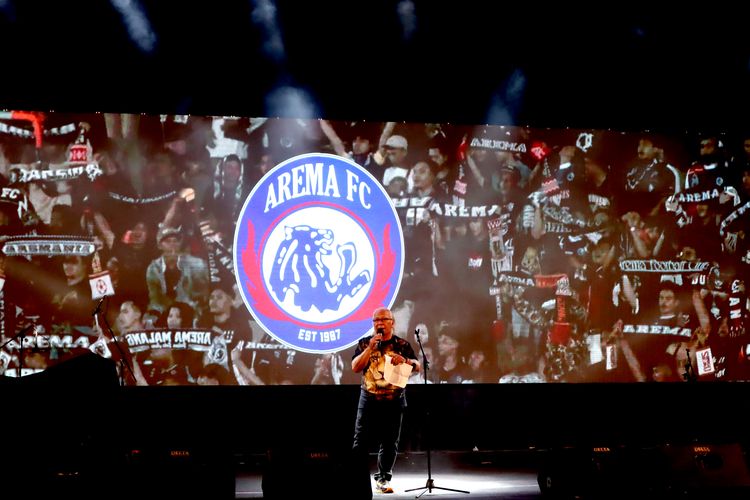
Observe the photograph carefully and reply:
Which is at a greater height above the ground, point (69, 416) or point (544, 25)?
point (544, 25)

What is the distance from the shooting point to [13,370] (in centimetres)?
655

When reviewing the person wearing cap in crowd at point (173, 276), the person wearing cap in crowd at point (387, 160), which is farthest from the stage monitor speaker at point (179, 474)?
the person wearing cap in crowd at point (387, 160)

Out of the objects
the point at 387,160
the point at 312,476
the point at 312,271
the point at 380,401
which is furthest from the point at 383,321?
the point at 387,160

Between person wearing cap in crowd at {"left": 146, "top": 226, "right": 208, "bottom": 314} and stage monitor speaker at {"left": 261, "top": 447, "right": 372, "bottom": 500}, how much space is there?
9.25 feet

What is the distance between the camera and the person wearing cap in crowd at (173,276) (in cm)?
680

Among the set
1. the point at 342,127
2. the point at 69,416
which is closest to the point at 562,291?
the point at 342,127

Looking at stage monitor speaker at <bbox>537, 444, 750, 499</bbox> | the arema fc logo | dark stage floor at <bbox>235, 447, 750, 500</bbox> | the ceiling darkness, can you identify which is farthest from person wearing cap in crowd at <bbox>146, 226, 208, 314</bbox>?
stage monitor speaker at <bbox>537, 444, 750, 499</bbox>

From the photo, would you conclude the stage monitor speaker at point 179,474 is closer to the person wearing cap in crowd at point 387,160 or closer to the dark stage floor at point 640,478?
the dark stage floor at point 640,478

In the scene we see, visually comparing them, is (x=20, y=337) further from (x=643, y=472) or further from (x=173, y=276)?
(x=643, y=472)

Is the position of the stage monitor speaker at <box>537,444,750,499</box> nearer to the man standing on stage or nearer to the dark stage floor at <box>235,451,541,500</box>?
the dark stage floor at <box>235,451,541,500</box>

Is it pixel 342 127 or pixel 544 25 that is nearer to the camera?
pixel 342 127

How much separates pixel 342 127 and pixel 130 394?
10.5 ft

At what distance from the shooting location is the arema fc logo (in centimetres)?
699

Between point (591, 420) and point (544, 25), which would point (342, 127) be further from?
point (591, 420)
